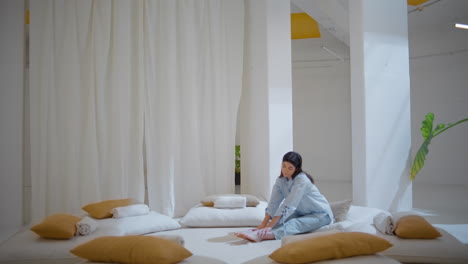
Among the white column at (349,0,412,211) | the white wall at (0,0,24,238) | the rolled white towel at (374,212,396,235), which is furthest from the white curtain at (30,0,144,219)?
the rolled white towel at (374,212,396,235)

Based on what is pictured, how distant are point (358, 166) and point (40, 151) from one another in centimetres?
366

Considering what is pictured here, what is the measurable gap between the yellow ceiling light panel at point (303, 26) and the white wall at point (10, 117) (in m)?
4.76

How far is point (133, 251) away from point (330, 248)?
118cm

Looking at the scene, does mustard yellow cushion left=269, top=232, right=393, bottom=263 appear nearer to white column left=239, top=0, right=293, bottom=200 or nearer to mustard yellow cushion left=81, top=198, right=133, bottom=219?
→ mustard yellow cushion left=81, top=198, right=133, bottom=219

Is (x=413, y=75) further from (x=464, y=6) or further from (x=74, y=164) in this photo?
(x=74, y=164)

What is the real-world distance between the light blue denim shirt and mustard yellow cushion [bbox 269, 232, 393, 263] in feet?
2.95

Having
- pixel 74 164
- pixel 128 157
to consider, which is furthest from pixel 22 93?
pixel 128 157

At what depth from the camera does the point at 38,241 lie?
331 centimetres

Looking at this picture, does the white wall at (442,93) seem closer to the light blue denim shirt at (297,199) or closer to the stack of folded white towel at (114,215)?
the light blue denim shirt at (297,199)

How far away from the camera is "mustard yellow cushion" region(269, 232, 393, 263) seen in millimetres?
2495

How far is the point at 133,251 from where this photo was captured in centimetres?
252

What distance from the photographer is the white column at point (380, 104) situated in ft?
15.5

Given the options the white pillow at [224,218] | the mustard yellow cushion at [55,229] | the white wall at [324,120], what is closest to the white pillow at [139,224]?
the white pillow at [224,218]

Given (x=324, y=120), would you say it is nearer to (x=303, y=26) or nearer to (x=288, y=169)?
(x=303, y=26)
